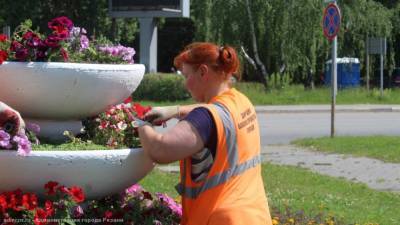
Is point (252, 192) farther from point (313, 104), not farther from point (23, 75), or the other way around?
point (313, 104)

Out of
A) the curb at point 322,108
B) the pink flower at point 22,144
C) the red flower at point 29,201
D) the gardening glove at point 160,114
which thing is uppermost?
the gardening glove at point 160,114

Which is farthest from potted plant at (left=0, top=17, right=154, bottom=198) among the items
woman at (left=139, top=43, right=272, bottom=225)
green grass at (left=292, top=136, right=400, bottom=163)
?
green grass at (left=292, top=136, right=400, bottom=163)

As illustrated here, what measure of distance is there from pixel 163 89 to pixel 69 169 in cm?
2535

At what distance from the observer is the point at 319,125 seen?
862 inches

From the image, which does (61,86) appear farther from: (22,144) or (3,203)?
(3,203)

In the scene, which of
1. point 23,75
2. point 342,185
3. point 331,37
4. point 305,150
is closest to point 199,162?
point 23,75

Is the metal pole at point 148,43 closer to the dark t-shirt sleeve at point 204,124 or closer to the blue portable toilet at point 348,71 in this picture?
the blue portable toilet at point 348,71

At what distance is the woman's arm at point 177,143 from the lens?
11.2ft

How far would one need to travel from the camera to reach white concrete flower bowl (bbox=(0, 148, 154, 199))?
418 centimetres

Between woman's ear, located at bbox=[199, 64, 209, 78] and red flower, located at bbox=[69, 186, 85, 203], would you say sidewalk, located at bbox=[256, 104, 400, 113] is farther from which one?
woman's ear, located at bbox=[199, 64, 209, 78]

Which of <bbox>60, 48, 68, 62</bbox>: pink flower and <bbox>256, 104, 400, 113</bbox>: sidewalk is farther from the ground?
<bbox>60, 48, 68, 62</bbox>: pink flower

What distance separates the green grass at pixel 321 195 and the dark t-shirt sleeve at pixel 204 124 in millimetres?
3817

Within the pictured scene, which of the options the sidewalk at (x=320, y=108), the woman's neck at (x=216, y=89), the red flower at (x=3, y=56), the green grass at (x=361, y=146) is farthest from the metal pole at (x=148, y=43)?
the woman's neck at (x=216, y=89)

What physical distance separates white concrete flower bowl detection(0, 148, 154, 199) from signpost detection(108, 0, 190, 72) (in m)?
25.7
